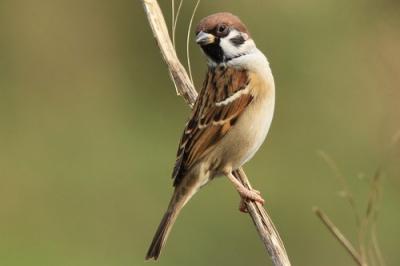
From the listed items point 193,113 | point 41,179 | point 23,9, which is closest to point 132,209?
point 41,179

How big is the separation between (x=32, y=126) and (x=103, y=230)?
65.9 inches

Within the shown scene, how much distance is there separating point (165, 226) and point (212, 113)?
0.51 meters

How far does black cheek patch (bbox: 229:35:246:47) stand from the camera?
166 inches

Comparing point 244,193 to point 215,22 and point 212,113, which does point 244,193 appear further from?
point 215,22

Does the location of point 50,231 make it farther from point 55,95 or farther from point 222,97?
point 222,97

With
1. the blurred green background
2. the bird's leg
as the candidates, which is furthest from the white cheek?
the blurred green background

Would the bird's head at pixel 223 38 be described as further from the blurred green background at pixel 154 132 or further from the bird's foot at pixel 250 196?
the blurred green background at pixel 154 132

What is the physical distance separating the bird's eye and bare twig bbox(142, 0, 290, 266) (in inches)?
7.4

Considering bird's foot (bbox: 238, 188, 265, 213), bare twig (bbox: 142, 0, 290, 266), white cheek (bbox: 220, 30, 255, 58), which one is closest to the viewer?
bare twig (bbox: 142, 0, 290, 266)

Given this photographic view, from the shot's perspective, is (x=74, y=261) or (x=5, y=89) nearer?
(x=74, y=261)

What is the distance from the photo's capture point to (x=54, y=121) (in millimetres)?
8734

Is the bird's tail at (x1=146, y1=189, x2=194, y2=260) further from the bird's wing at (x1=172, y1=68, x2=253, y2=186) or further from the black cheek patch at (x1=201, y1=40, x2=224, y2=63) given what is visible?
the black cheek patch at (x1=201, y1=40, x2=224, y2=63)

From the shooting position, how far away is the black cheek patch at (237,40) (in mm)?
4228

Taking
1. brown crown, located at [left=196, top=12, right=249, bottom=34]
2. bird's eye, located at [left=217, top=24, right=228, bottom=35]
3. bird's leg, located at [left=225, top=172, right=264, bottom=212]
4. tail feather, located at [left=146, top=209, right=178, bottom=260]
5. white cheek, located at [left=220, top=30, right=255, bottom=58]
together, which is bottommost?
tail feather, located at [left=146, top=209, right=178, bottom=260]
